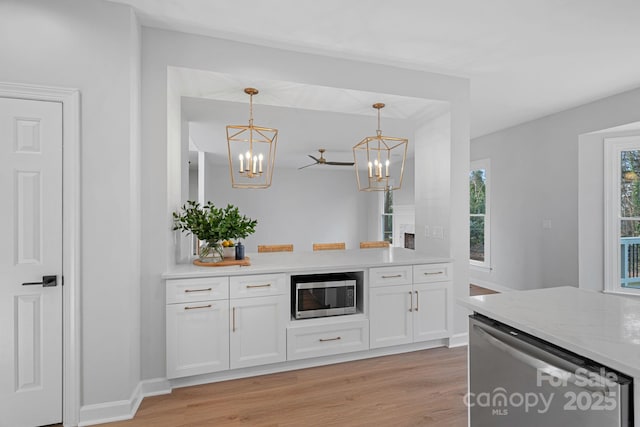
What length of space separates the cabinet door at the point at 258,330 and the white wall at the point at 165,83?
53 cm

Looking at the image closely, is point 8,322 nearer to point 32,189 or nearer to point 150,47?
point 32,189

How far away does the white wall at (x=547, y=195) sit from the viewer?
4223 mm

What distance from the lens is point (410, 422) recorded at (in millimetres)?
2070

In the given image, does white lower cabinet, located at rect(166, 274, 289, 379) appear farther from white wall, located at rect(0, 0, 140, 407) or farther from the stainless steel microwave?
white wall, located at rect(0, 0, 140, 407)

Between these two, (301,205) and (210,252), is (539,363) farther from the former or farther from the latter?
(301,205)

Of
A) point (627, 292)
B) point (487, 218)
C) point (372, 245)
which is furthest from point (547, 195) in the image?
point (372, 245)

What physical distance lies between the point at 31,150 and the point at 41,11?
86cm

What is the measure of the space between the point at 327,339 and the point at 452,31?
2668mm

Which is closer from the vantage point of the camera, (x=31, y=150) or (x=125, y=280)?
(x=31, y=150)

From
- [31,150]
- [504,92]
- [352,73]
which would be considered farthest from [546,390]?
[504,92]

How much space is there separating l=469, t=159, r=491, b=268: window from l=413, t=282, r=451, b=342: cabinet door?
3.04 m

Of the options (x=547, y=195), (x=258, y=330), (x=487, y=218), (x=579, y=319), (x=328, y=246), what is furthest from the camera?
(x=487, y=218)

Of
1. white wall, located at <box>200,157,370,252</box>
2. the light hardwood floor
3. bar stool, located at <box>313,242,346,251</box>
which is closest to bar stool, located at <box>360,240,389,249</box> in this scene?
bar stool, located at <box>313,242,346,251</box>

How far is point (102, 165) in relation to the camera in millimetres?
2143
